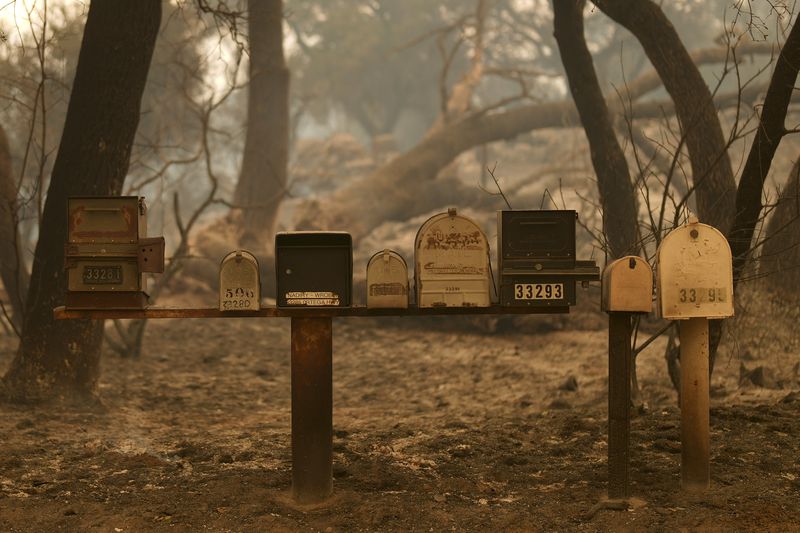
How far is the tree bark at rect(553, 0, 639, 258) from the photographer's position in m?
8.27

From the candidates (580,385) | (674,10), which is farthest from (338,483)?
(674,10)

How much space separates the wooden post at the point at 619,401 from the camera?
447cm

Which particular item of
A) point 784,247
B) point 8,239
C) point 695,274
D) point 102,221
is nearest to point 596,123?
point 784,247

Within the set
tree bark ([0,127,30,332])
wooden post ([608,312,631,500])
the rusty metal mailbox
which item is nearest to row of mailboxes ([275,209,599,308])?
wooden post ([608,312,631,500])

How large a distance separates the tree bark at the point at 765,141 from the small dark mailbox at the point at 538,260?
163 centimetres

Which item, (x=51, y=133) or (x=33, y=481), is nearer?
(x=33, y=481)

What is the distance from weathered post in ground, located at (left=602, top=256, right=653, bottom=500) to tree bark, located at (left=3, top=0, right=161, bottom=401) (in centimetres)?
429

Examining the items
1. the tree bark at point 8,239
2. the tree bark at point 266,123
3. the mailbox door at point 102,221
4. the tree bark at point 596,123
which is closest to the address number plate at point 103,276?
the mailbox door at point 102,221

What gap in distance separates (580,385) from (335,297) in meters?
4.49

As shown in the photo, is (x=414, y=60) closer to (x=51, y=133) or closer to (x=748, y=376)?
(x=51, y=133)

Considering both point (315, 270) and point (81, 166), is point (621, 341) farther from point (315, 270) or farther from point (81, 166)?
point (81, 166)

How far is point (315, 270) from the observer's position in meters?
4.45

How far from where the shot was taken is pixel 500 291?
4.48 meters

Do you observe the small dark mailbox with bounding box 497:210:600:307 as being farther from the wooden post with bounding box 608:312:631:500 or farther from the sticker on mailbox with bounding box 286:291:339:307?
the sticker on mailbox with bounding box 286:291:339:307
